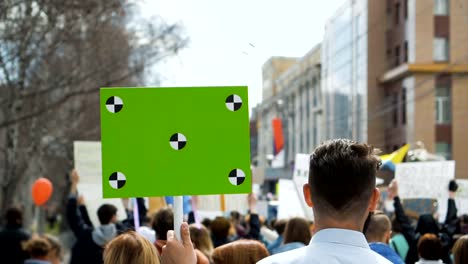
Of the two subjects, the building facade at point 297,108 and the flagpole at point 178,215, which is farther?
the building facade at point 297,108

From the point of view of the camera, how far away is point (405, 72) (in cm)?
4828

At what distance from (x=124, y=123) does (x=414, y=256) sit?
4839 mm

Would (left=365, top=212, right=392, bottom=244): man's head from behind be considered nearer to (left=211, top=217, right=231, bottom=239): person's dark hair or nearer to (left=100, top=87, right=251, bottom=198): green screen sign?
(left=100, top=87, right=251, bottom=198): green screen sign

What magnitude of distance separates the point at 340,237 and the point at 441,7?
152 ft

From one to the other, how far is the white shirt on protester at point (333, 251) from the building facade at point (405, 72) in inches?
1604

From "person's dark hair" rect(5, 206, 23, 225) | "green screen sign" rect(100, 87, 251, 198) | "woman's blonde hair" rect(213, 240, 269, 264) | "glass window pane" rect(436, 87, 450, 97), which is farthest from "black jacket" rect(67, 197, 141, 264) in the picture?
"glass window pane" rect(436, 87, 450, 97)

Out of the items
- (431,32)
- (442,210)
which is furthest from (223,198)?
(431,32)

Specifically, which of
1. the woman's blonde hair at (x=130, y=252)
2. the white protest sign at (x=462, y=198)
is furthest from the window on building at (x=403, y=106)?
the woman's blonde hair at (x=130, y=252)

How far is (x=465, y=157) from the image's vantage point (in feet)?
154

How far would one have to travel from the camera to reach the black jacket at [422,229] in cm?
771

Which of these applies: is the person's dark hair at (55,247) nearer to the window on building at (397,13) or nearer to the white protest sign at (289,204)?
the white protest sign at (289,204)

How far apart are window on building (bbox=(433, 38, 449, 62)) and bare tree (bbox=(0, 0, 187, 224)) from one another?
17.7 m

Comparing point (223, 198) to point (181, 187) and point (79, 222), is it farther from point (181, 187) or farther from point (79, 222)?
point (181, 187)

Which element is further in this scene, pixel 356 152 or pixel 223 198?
pixel 223 198
